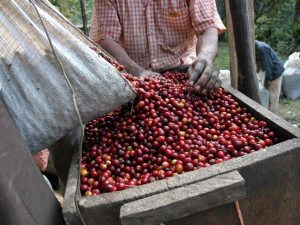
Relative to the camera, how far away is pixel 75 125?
5.90ft

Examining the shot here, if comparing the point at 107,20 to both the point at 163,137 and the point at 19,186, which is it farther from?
the point at 19,186

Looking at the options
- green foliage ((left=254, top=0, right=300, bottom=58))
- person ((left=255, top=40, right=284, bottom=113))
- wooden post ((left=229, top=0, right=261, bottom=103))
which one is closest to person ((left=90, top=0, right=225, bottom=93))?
wooden post ((left=229, top=0, right=261, bottom=103))

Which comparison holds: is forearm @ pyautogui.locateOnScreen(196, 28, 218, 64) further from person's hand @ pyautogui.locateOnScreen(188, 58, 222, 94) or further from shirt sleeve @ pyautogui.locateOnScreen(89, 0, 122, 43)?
shirt sleeve @ pyautogui.locateOnScreen(89, 0, 122, 43)

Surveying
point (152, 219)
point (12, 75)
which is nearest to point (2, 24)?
point (12, 75)

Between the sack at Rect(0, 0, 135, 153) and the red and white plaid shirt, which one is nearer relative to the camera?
the sack at Rect(0, 0, 135, 153)

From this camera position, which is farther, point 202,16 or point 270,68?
point 270,68

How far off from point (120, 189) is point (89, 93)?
0.51m

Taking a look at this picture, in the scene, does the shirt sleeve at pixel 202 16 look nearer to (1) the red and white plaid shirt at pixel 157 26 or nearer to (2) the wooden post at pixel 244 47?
(1) the red and white plaid shirt at pixel 157 26

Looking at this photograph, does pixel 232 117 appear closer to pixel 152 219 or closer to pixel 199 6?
pixel 152 219

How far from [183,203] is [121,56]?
6.87ft

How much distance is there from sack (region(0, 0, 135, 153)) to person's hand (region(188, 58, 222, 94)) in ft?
2.54

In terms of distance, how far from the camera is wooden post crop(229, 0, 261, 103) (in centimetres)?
262

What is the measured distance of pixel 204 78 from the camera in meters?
2.39

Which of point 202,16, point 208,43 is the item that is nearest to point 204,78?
point 208,43
